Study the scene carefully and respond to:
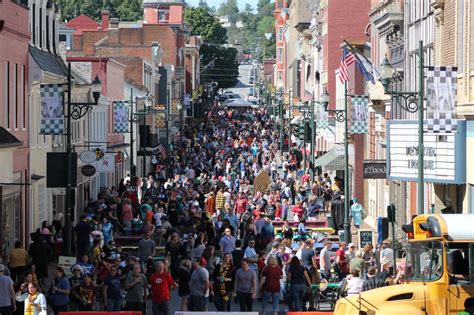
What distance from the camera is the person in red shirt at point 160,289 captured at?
26.0m

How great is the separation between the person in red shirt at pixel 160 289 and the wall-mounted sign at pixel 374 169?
1564 centimetres

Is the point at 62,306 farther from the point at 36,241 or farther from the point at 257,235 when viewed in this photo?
the point at 257,235

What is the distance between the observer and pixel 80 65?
211ft

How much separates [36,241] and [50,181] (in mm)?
3871

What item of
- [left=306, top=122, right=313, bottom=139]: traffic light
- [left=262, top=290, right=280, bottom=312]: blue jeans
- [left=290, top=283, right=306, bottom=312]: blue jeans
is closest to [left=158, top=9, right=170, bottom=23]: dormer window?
[left=306, top=122, right=313, bottom=139]: traffic light

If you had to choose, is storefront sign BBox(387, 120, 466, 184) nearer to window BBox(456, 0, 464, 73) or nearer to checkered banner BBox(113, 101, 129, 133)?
window BBox(456, 0, 464, 73)

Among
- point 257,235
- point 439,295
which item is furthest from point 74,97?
point 439,295

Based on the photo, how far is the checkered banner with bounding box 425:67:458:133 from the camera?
92.8ft

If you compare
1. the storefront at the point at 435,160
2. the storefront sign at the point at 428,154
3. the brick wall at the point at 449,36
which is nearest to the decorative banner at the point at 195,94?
the storefront at the point at 435,160

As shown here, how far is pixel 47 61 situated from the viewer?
147 ft

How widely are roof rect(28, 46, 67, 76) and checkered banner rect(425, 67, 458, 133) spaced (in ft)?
52.0

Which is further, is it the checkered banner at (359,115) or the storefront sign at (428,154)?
the checkered banner at (359,115)

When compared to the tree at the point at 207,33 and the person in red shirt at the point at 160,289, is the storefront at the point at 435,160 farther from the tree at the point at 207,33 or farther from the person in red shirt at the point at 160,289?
the tree at the point at 207,33

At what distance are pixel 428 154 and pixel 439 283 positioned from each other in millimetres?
15716
